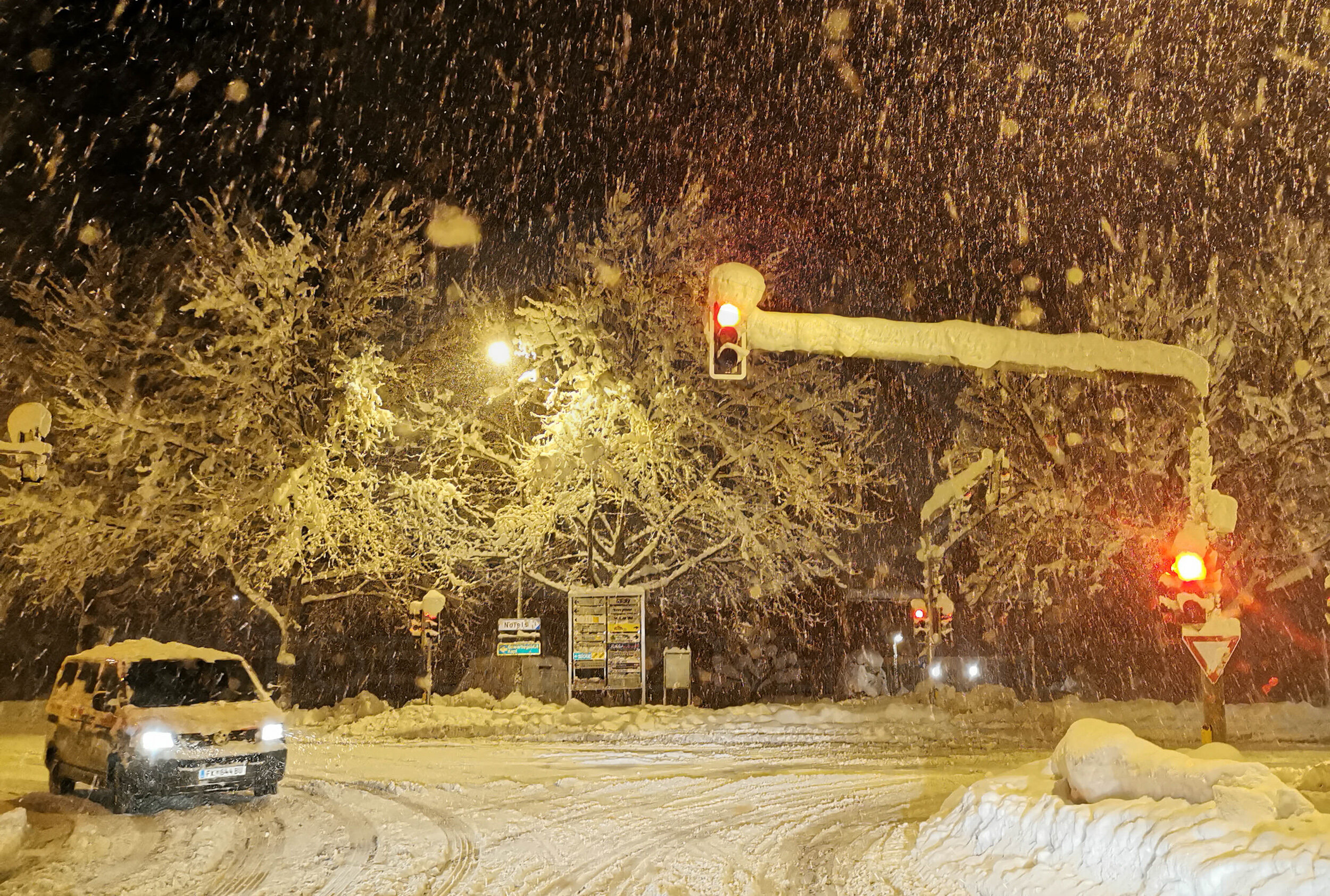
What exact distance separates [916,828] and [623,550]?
60.1 ft

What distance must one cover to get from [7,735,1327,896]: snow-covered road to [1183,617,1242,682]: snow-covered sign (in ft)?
10.2

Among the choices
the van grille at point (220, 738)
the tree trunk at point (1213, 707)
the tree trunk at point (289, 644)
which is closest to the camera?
the tree trunk at point (1213, 707)

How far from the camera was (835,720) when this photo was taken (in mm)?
23156

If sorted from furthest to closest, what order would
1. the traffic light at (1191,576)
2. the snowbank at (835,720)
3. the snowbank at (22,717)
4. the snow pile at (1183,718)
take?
the snowbank at (22,717)
the snow pile at (1183,718)
the snowbank at (835,720)
the traffic light at (1191,576)

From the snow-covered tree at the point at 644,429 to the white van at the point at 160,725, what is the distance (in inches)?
505

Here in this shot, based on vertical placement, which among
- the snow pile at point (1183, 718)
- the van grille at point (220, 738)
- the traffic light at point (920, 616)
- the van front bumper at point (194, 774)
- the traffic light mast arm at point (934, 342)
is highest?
the traffic light mast arm at point (934, 342)

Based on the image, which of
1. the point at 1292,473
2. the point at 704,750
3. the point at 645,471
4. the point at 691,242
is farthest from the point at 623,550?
the point at 1292,473

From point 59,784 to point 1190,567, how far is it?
1298 centimetres

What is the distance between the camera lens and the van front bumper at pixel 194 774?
10.9 m

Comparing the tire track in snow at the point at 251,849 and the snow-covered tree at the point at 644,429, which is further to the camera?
the snow-covered tree at the point at 644,429

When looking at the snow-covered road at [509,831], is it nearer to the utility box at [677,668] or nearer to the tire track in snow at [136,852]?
the tire track in snow at [136,852]

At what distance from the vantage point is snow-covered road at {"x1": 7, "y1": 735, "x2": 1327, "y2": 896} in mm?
8133

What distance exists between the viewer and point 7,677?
31391 mm

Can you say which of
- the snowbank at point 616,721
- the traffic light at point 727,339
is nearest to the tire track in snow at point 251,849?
the traffic light at point 727,339
